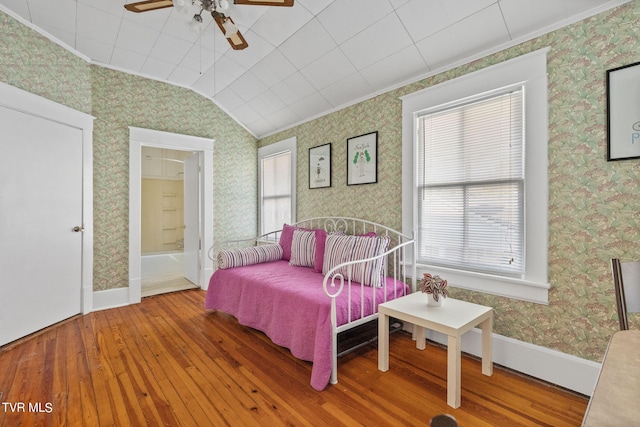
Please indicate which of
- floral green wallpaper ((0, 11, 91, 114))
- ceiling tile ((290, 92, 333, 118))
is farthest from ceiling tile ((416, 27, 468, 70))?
floral green wallpaper ((0, 11, 91, 114))

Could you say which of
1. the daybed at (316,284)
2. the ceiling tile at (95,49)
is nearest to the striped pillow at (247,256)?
the daybed at (316,284)

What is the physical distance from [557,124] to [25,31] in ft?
14.0

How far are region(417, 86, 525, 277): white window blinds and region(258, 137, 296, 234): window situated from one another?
195 cm

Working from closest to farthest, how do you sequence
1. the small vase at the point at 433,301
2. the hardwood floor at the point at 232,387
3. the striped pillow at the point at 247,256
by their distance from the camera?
the hardwood floor at the point at 232,387, the small vase at the point at 433,301, the striped pillow at the point at 247,256

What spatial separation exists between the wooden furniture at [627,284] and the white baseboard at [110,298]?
4.22 m

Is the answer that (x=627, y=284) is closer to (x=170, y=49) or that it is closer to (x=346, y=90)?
(x=346, y=90)

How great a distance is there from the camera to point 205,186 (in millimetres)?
4176

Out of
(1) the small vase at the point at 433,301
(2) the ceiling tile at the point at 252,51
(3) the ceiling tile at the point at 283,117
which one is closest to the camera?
(1) the small vase at the point at 433,301

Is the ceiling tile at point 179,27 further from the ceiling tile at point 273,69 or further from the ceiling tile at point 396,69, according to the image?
the ceiling tile at point 396,69

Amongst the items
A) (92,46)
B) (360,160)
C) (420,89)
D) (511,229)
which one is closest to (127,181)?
(92,46)

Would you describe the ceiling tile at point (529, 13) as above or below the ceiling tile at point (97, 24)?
below

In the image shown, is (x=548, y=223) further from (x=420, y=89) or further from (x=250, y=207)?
(x=250, y=207)

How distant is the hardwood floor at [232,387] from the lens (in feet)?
5.37

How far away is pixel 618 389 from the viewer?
61 cm
